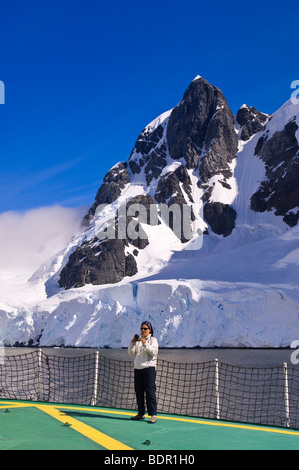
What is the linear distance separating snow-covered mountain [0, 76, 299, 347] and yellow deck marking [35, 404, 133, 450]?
176 ft

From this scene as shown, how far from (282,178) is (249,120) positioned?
2990 centimetres

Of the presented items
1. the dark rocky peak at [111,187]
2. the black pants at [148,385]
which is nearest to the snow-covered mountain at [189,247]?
the dark rocky peak at [111,187]

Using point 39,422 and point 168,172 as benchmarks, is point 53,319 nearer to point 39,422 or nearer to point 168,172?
point 168,172

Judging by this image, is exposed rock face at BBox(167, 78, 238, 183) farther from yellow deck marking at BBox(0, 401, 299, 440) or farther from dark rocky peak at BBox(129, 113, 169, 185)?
yellow deck marking at BBox(0, 401, 299, 440)

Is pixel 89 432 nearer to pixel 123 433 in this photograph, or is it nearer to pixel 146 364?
pixel 123 433

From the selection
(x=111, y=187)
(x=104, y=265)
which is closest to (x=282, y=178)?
(x=104, y=265)

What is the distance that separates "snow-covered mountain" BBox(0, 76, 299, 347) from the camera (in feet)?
205

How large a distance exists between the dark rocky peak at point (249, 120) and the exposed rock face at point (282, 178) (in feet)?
45.1

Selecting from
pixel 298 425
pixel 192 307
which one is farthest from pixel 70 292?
pixel 298 425

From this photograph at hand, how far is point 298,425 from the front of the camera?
1772 cm

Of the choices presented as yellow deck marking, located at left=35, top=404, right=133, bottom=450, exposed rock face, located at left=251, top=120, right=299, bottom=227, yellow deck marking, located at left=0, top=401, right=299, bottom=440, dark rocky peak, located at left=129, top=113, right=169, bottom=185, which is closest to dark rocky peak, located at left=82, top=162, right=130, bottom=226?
dark rocky peak, located at left=129, top=113, right=169, bottom=185

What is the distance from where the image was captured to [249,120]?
129m

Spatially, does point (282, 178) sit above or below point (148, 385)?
above

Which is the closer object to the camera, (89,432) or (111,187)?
(89,432)
